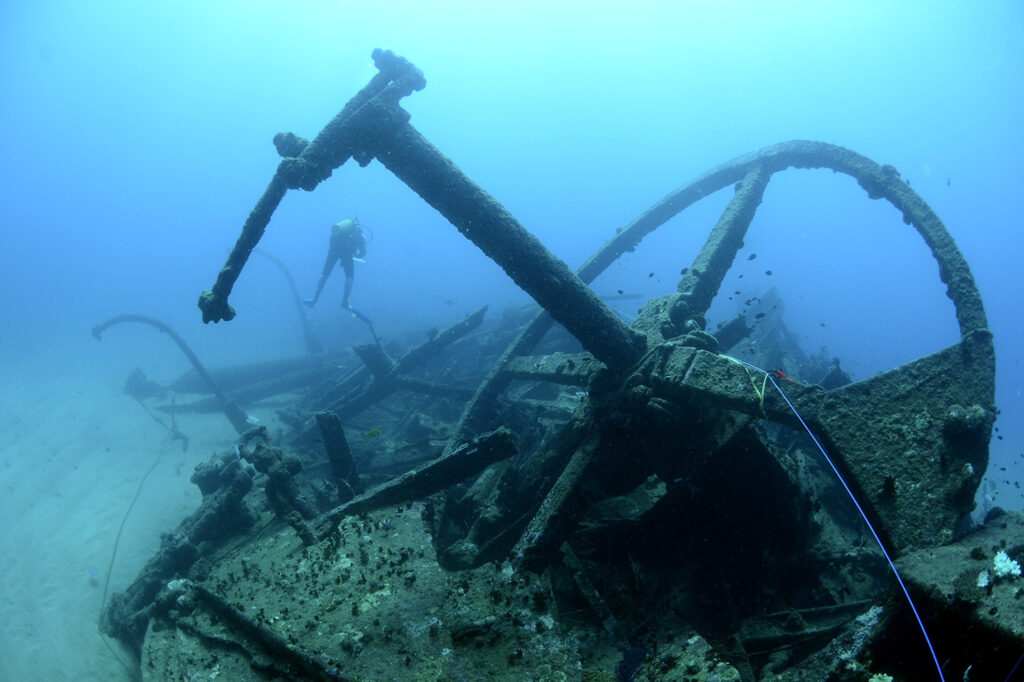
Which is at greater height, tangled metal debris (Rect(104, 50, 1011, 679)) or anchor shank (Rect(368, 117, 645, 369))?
anchor shank (Rect(368, 117, 645, 369))

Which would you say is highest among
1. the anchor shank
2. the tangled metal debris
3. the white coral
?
the anchor shank

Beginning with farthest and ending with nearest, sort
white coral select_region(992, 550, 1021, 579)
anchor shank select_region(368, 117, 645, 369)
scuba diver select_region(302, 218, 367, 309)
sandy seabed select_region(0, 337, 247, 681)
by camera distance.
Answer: scuba diver select_region(302, 218, 367, 309), sandy seabed select_region(0, 337, 247, 681), anchor shank select_region(368, 117, 645, 369), white coral select_region(992, 550, 1021, 579)

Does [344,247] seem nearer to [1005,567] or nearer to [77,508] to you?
[77,508]

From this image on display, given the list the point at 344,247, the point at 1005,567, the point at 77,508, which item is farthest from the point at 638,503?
the point at 344,247

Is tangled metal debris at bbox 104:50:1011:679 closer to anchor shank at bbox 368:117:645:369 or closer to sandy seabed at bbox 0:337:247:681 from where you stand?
anchor shank at bbox 368:117:645:369

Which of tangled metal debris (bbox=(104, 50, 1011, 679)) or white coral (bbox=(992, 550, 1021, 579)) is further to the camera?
tangled metal debris (bbox=(104, 50, 1011, 679))

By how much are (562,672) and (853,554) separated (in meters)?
3.85

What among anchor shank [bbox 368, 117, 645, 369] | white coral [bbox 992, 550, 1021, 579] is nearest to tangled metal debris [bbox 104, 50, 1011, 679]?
anchor shank [bbox 368, 117, 645, 369]

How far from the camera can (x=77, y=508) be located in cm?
924

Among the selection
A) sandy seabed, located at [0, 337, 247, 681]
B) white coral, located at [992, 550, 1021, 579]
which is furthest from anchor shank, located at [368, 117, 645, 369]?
sandy seabed, located at [0, 337, 247, 681]

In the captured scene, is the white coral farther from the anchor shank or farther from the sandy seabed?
the sandy seabed

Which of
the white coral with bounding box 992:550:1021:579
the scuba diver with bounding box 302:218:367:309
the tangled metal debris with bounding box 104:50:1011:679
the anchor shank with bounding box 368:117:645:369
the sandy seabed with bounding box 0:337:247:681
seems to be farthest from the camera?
the scuba diver with bounding box 302:218:367:309

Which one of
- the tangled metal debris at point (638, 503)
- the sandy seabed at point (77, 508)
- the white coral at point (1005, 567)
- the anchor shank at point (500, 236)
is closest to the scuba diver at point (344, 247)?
the sandy seabed at point (77, 508)

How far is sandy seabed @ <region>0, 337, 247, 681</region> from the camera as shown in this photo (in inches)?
229
